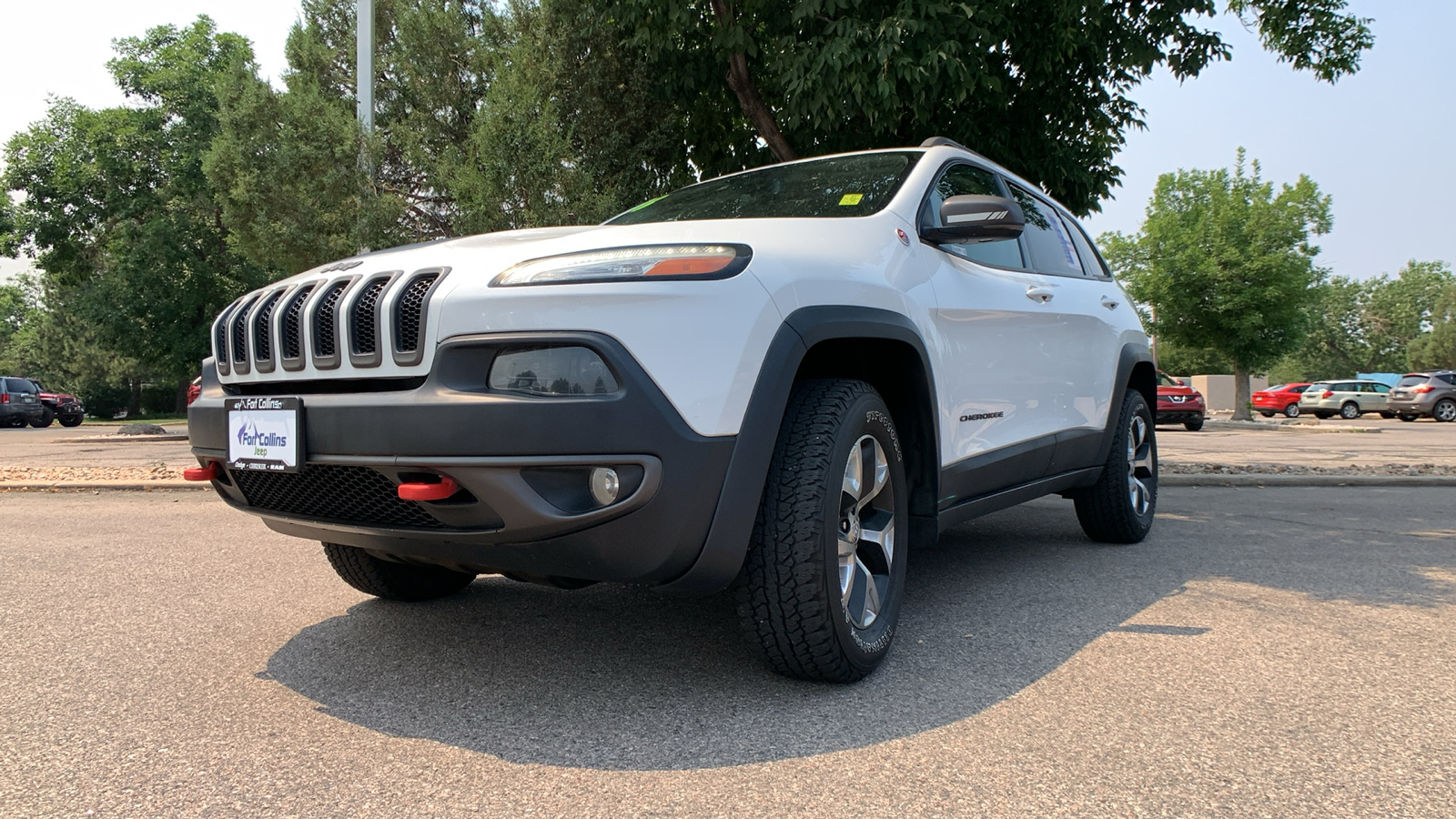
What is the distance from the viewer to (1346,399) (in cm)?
3284

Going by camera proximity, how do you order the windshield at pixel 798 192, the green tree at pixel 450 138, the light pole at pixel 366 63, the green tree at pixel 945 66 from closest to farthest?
the windshield at pixel 798 192
the green tree at pixel 945 66
the green tree at pixel 450 138
the light pole at pixel 366 63

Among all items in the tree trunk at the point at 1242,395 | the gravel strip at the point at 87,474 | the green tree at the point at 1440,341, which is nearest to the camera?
the gravel strip at the point at 87,474

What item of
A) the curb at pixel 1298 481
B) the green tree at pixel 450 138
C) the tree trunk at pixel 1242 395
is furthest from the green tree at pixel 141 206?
the tree trunk at pixel 1242 395

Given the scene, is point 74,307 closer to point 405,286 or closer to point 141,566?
point 141,566

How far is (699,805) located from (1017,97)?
7034 millimetres

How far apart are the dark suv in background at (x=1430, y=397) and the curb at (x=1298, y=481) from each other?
25668 mm

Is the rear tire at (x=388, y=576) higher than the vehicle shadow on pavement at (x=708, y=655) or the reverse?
higher

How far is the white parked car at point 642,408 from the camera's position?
2.21 metres

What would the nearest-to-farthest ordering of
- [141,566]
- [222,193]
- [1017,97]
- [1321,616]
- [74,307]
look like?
[1321,616]
[141,566]
[1017,97]
[222,193]
[74,307]

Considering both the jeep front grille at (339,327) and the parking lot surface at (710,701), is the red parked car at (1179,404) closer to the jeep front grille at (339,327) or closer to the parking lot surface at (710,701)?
the parking lot surface at (710,701)

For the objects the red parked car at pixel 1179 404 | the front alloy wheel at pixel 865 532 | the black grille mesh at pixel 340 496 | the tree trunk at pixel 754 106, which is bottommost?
the red parked car at pixel 1179 404

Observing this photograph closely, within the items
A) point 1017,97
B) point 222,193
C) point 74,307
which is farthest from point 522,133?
point 74,307

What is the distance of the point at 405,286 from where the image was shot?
239cm

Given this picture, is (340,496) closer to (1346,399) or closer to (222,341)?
(222,341)
